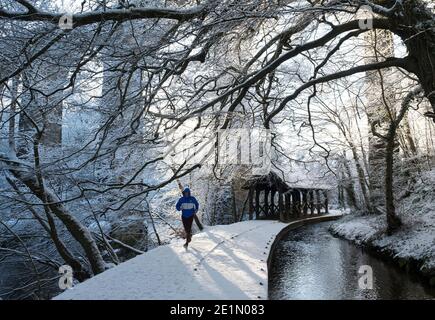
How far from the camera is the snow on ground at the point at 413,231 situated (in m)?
10.0

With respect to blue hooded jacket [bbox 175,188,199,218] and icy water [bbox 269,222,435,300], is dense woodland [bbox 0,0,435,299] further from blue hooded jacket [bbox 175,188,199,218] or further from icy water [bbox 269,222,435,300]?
icy water [bbox 269,222,435,300]

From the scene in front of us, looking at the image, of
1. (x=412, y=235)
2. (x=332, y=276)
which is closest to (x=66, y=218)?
(x=332, y=276)

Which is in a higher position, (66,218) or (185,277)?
(66,218)

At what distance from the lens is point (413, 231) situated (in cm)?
1207

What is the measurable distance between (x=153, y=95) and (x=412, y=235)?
1012cm

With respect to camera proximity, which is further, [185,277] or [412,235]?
[412,235]

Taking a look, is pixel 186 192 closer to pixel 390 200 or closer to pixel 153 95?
pixel 153 95

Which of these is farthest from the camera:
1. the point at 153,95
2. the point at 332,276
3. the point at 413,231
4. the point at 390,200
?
the point at 390,200

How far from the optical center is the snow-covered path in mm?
5133

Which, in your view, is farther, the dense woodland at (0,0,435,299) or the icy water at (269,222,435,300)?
the icy water at (269,222,435,300)

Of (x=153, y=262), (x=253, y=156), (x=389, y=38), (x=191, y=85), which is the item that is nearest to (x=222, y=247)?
(x=153, y=262)

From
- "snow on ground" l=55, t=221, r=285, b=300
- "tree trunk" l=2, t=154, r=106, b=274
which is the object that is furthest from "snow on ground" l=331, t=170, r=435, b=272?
"tree trunk" l=2, t=154, r=106, b=274

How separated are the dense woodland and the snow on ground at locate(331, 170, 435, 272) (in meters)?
0.17
